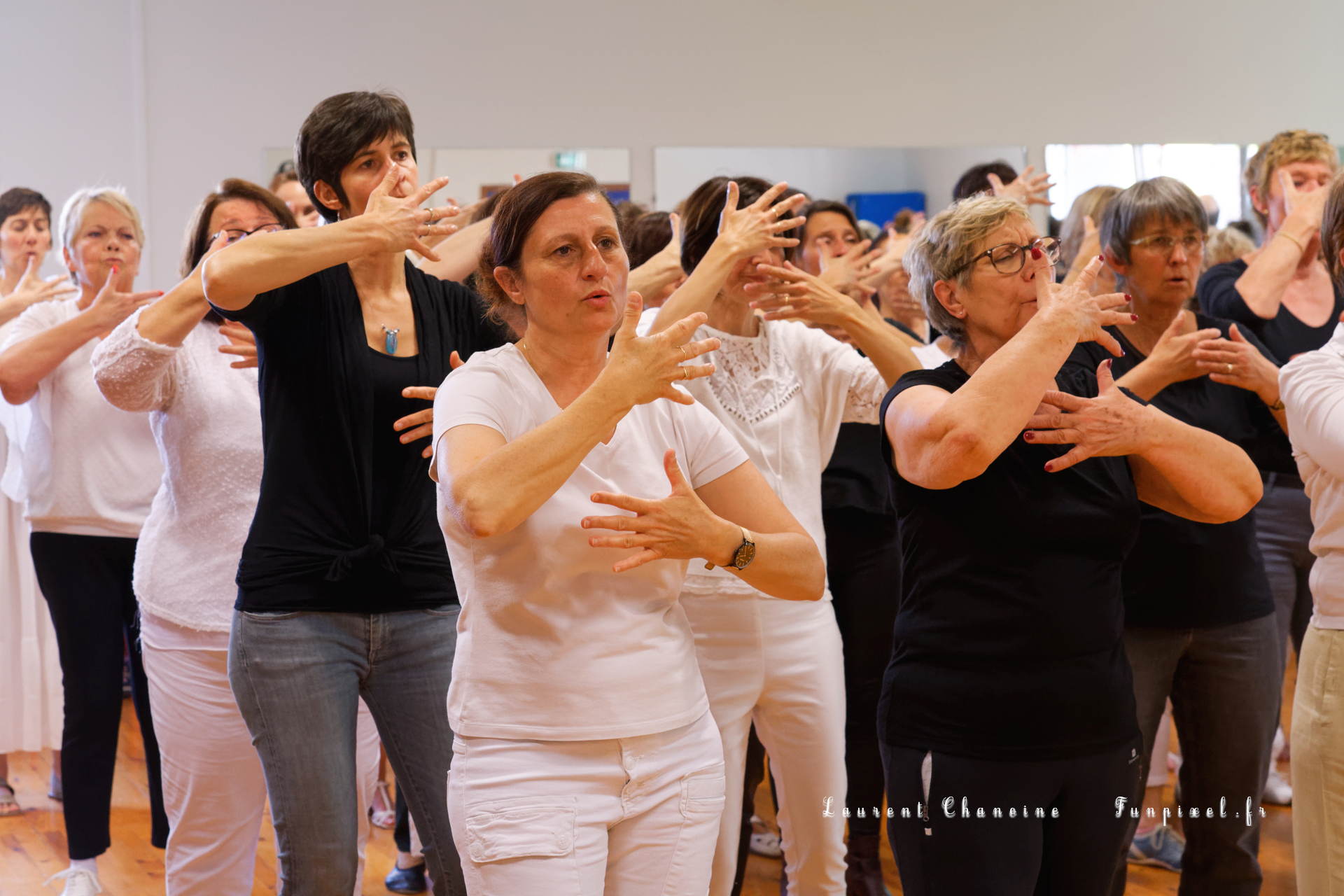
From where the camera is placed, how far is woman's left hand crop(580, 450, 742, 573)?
1367 millimetres

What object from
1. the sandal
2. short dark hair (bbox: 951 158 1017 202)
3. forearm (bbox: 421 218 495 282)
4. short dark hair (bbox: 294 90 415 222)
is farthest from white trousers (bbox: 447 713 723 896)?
short dark hair (bbox: 951 158 1017 202)

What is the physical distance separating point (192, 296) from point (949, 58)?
4.45 m

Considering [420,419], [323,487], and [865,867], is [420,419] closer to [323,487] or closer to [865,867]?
[323,487]

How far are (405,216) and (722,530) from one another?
790 millimetres

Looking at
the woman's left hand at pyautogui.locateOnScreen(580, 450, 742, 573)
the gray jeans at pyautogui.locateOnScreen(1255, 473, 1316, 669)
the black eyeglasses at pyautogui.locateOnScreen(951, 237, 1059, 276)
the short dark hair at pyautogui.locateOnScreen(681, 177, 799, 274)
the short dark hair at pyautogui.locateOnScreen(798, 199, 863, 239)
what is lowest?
the gray jeans at pyautogui.locateOnScreen(1255, 473, 1316, 669)

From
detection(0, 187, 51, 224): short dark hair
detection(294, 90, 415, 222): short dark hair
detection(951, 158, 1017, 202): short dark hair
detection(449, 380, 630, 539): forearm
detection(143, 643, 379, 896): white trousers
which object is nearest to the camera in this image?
detection(449, 380, 630, 539): forearm

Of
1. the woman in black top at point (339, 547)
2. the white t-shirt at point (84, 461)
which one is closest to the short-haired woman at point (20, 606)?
the white t-shirt at point (84, 461)

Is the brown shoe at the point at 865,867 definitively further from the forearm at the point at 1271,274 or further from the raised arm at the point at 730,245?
the forearm at the point at 1271,274

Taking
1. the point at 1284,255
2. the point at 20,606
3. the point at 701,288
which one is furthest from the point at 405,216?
the point at 20,606

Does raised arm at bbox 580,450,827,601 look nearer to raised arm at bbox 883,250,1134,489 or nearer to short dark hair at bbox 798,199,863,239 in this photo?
raised arm at bbox 883,250,1134,489

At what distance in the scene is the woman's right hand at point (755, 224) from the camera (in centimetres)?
232

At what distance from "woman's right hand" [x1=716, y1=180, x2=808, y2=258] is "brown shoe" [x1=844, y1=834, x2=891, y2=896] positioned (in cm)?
141

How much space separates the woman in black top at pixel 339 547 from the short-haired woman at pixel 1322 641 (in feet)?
4.36

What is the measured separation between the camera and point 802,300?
240 centimetres
